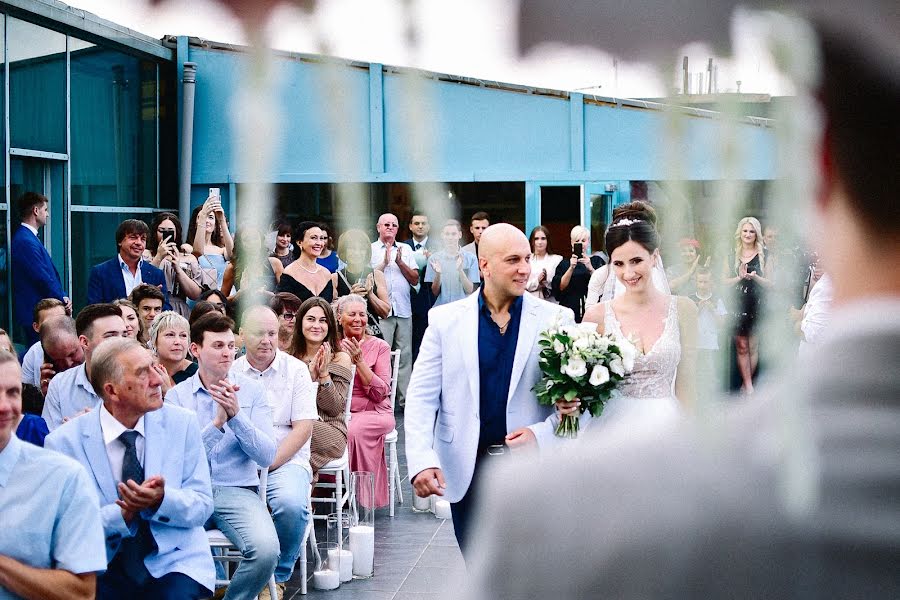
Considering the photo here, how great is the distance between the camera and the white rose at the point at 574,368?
12.1ft

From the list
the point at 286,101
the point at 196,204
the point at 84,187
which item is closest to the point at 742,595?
the point at 286,101

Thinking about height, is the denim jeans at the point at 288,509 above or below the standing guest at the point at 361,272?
below

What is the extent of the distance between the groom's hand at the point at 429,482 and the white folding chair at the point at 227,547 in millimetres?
958

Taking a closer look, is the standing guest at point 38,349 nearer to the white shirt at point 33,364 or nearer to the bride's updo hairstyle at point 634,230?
the white shirt at point 33,364

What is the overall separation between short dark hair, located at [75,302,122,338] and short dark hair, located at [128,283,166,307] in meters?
0.31

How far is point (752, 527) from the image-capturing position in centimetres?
59

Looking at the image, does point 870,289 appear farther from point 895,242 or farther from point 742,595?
point 742,595

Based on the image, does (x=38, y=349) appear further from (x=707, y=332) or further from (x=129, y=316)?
(x=707, y=332)

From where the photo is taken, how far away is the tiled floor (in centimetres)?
504

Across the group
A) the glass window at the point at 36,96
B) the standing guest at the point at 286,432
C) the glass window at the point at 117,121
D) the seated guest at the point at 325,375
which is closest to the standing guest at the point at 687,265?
the glass window at the point at 117,121

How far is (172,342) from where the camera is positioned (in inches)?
190

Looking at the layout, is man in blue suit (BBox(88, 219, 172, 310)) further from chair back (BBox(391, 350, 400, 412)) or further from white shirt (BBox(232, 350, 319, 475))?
chair back (BBox(391, 350, 400, 412))

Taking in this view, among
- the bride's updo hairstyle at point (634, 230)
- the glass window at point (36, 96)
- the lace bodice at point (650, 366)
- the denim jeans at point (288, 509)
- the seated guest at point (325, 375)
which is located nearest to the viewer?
the glass window at point (36, 96)

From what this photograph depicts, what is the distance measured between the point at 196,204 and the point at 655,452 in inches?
23.9
